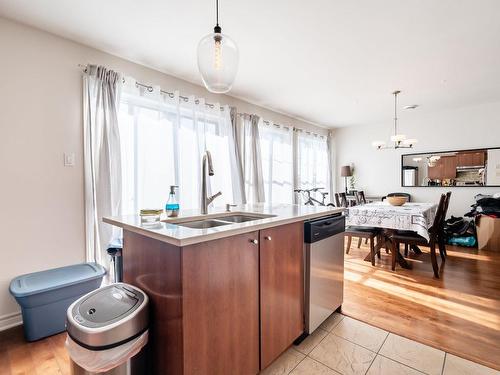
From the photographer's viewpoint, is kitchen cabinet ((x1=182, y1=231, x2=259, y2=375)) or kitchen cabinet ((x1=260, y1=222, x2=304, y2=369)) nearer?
kitchen cabinet ((x1=182, y1=231, x2=259, y2=375))

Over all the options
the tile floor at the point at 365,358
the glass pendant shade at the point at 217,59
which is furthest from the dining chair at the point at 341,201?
the glass pendant shade at the point at 217,59

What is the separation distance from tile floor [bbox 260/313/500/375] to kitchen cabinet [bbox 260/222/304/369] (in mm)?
113

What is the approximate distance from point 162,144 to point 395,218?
290 cm

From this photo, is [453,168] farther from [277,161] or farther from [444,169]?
[277,161]

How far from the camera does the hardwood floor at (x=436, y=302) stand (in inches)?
68.6

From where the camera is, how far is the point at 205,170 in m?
1.73

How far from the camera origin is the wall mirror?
14.3 ft

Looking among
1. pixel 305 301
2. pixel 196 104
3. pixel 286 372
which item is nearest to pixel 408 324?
pixel 305 301

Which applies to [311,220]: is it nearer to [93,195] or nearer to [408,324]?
[408,324]

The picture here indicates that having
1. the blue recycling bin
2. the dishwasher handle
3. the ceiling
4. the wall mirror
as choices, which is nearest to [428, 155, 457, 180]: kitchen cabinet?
the wall mirror

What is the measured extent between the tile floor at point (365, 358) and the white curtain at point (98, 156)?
1.79 meters

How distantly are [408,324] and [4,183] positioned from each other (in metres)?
3.32

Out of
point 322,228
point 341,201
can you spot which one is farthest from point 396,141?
point 322,228

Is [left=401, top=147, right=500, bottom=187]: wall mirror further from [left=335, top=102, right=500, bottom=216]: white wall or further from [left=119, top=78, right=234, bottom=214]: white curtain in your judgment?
[left=119, top=78, right=234, bottom=214]: white curtain
